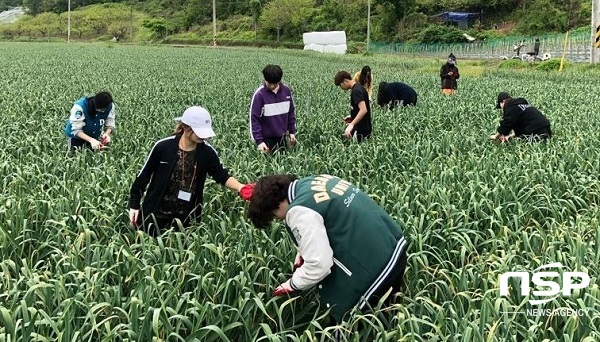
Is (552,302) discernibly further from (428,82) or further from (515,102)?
(428,82)

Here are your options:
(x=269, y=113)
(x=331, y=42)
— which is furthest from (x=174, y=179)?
(x=331, y=42)

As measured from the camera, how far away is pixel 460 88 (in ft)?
50.1

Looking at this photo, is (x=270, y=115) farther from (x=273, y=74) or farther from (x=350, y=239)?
(x=350, y=239)

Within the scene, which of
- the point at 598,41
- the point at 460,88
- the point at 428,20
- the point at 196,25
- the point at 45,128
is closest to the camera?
the point at 45,128

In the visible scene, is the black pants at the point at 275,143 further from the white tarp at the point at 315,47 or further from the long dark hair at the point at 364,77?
the white tarp at the point at 315,47

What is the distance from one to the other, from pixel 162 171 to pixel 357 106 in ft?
12.3

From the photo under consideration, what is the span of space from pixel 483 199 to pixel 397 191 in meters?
0.71

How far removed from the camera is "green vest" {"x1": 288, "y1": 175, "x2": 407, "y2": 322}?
261 centimetres

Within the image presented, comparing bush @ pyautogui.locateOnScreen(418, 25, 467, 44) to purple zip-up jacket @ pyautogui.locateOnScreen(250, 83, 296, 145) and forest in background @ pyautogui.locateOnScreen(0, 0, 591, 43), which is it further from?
purple zip-up jacket @ pyautogui.locateOnScreen(250, 83, 296, 145)

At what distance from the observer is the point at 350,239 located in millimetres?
2643

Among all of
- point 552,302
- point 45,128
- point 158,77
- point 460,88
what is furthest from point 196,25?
point 552,302

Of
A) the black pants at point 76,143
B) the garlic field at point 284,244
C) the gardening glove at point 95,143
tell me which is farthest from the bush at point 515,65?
the gardening glove at point 95,143

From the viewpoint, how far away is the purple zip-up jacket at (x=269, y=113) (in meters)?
6.13

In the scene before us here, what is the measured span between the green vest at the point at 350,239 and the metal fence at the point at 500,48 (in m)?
34.5
